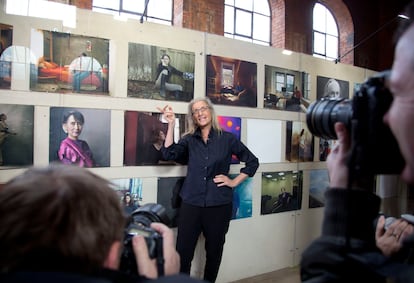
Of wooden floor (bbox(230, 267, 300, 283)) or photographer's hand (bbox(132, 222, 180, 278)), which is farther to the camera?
wooden floor (bbox(230, 267, 300, 283))

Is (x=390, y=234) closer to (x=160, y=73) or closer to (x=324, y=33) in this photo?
(x=160, y=73)

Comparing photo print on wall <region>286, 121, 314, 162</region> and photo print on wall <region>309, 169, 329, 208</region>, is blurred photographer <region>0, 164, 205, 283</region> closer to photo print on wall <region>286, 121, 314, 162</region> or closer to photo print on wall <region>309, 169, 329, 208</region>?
photo print on wall <region>286, 121, 314, 162</region>

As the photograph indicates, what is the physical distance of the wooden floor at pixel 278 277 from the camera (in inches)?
123

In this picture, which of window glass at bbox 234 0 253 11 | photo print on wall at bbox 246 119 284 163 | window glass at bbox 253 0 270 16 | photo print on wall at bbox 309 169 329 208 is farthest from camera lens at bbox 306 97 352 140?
window glass at bbox 253 0 270 16

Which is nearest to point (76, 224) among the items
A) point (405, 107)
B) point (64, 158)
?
point (405, 107)

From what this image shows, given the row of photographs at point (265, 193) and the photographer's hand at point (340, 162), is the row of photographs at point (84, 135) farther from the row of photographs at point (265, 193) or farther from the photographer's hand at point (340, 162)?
the photographer's hand at point (340, 162)

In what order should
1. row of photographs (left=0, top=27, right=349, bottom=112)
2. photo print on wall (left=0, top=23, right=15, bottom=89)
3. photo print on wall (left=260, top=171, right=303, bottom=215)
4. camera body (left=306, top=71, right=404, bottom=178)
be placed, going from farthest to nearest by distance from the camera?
photo print on wall (left=260, top=171, right=303, bottom=215)
row of photographs (left=0, top=27, right=349, bottom=112)
photo print on wall (left=0, top=23, right=15, bottom=89)
camera body (left=306, top=71, right=404, bottom=178)

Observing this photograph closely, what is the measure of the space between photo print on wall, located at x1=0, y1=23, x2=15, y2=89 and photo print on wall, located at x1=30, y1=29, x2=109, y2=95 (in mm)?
121

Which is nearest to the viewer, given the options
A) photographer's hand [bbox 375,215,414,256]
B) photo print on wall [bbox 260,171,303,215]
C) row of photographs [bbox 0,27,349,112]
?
photographer's hand [bbox 375,215,414,256]

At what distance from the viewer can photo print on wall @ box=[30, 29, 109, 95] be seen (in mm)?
2203

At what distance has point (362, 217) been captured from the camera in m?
0.77

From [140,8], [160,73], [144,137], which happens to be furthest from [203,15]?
[144,137]

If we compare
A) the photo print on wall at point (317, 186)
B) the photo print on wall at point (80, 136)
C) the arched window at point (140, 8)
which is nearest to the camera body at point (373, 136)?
the photo print on wall at point (80, 136)

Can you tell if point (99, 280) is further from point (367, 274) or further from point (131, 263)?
point (367, 274)
